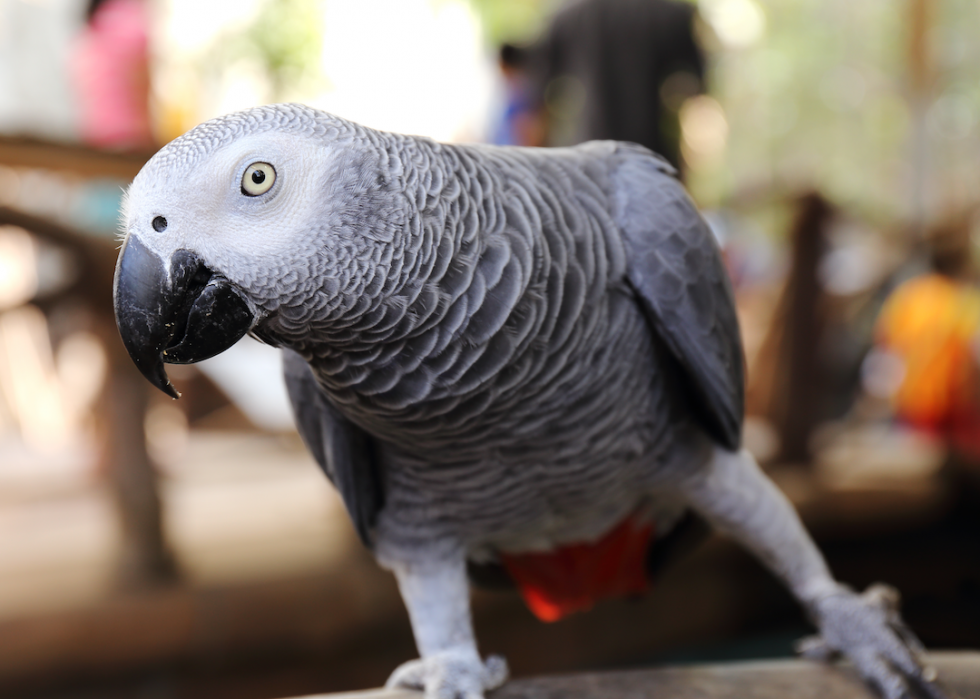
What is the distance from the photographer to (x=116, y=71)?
203 centimetres

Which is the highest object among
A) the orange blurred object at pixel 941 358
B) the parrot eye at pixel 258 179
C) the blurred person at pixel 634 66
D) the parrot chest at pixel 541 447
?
the blurred person at pixel 634 66

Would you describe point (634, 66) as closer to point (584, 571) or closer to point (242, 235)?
point (584, 571)

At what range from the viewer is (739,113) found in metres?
7.28

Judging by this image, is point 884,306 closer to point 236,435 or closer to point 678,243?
point 678,243

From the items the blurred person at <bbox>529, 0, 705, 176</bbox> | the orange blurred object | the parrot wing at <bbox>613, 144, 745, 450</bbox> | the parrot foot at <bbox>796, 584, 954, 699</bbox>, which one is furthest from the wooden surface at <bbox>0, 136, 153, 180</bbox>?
the orange blurred object

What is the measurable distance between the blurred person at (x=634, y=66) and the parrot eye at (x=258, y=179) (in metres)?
2.11

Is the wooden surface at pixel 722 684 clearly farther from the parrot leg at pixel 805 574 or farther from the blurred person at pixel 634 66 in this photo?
the blurred person at pixel 634 66

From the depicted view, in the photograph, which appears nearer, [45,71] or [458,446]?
[458,446]

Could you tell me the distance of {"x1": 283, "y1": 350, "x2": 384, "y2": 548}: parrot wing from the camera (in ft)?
2.92

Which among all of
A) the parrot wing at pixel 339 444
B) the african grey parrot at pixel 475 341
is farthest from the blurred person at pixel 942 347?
the parrot wing at pixel 339 444

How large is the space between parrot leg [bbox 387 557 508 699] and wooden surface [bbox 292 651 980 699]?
0.10ft

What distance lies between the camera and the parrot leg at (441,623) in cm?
92

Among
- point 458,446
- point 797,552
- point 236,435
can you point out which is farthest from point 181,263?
point 236,435

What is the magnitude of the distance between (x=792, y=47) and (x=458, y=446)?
7049mm
